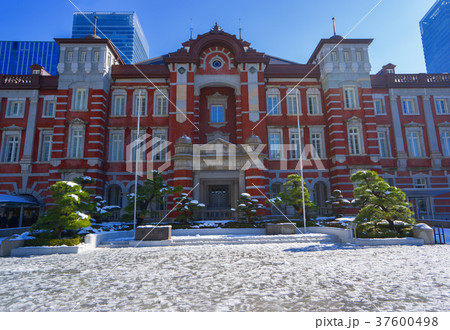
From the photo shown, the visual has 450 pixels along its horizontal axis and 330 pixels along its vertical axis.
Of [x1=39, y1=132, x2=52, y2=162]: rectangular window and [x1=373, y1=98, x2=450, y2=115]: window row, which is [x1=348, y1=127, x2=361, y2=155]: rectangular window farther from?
[x1=39, y1=132, x2=52, y2=162]: rectangular window

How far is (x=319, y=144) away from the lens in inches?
875

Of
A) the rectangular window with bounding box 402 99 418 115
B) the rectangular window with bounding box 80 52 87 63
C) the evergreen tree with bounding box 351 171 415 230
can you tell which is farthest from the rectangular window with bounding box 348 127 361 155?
the rectangular window with bounding box 80 52 87 63

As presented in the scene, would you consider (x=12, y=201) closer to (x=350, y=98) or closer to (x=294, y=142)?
(x=294, y=142)

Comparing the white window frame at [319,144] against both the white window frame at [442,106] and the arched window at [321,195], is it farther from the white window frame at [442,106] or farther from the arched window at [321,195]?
the white window frame at [442,106]

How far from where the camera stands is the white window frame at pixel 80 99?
21.1 metres

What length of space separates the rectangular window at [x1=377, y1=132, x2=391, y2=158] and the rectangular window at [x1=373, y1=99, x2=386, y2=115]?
1.96 m

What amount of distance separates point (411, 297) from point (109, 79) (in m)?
24.4

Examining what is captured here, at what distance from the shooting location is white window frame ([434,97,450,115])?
2359 cm

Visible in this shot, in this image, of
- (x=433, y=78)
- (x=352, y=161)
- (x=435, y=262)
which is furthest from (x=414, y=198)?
(x=435, y=262)

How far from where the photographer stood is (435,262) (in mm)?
7523

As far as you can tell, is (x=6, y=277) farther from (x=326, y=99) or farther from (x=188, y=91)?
(x=326, y=99)

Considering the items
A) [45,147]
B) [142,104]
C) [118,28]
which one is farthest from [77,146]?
[118,28]

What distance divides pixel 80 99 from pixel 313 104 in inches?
789

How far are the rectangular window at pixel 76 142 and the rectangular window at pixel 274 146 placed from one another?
15.4m
